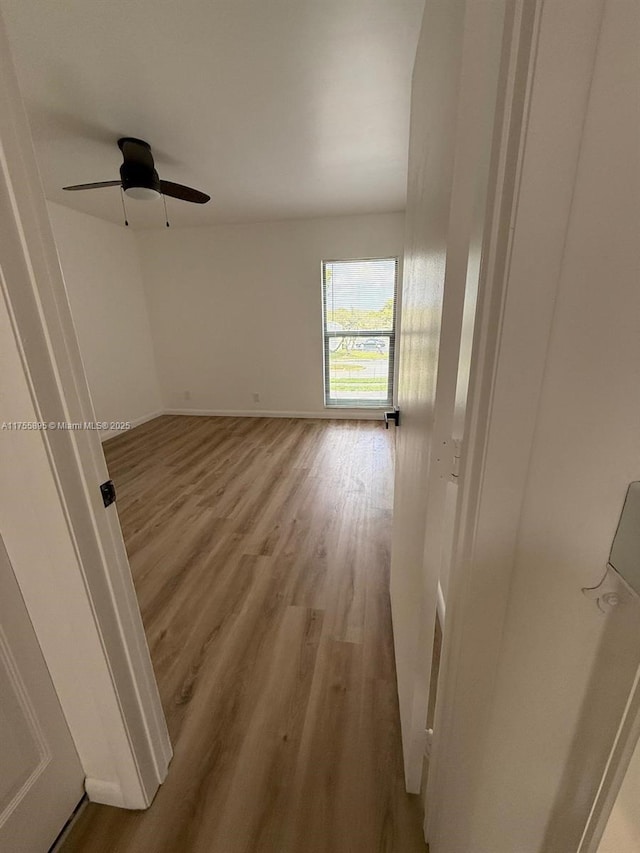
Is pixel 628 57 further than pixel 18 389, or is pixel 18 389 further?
pixel 18 389

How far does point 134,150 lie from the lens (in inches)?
87.1

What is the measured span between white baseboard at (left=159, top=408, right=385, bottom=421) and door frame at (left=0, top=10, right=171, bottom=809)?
12.9ft

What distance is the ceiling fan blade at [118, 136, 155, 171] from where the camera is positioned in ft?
7.22

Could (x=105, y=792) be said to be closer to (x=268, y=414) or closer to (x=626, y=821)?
(x=626, y=821)

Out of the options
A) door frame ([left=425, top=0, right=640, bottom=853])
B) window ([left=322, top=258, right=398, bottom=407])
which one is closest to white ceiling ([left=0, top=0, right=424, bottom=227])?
window ([left=322, top=258, right=398, bottom=407])

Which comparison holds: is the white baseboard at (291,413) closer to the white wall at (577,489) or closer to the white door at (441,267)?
the white door at (441,267)

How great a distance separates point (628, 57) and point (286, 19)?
174cm

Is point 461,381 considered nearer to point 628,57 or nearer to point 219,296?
point 628,57

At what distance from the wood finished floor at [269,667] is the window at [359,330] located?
5.96ft

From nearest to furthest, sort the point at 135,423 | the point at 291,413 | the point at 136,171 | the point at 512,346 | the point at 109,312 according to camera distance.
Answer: the point at 512,346 → the point at 136,171 → the point at 109,312 → the point at 135,423 → the point at 291,413

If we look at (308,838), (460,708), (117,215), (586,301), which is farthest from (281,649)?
(117,215)

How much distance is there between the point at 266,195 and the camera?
3250 millimetres

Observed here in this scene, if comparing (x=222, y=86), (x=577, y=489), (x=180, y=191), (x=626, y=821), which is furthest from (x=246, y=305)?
(x=626, y=821)

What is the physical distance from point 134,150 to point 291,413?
3.19 metres
